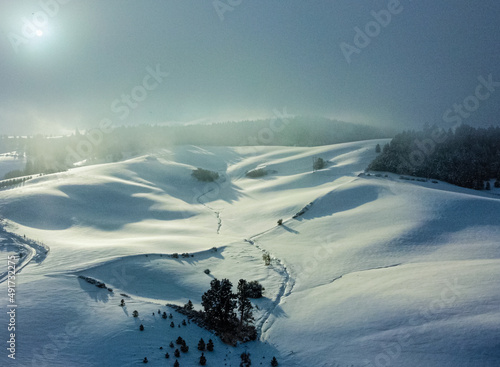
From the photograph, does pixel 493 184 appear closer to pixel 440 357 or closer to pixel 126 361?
pixel 440 357

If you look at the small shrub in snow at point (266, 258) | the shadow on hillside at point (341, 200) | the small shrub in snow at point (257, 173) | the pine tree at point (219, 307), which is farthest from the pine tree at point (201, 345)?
the small shrub in snow at point (257, 173)

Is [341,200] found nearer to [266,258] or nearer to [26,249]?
[266,258]

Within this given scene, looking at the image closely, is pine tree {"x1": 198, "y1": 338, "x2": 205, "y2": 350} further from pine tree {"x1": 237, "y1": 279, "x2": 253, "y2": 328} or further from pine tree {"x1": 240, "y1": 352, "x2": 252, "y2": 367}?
pine tree {"x1": 237, "y1": 279, "x2": 253, "y2": 328}

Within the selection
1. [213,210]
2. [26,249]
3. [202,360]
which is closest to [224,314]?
[202,360]

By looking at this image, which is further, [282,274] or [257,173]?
[257,173]

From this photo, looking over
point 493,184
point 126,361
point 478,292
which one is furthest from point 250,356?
point 493,184

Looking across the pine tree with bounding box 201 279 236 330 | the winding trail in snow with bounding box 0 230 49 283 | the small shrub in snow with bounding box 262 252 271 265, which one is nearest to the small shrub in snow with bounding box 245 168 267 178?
the small shrub in snow with bounding box 262 252 271 265
